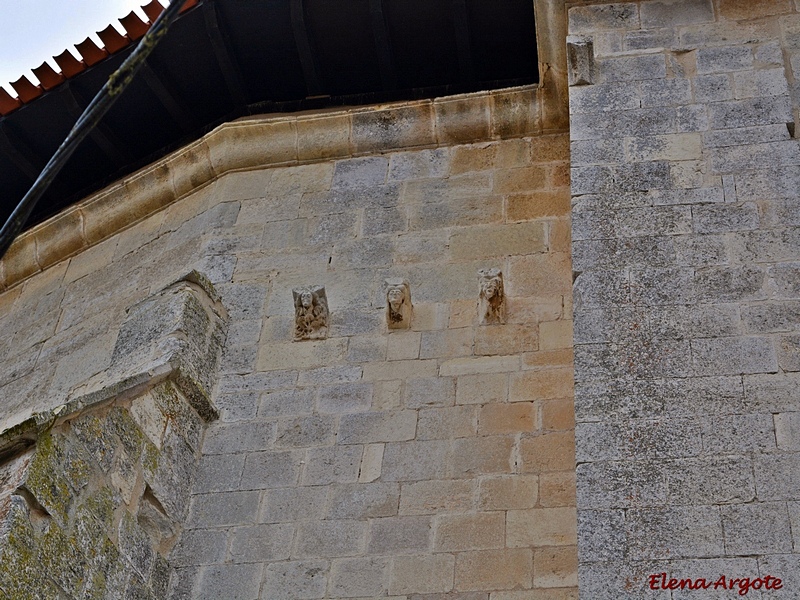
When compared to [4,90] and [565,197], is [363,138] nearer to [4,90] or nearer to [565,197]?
[565,197]

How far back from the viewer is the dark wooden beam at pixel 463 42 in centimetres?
732

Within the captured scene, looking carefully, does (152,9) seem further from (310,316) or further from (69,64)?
(310,316)

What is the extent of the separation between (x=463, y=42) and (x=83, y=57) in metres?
2.06

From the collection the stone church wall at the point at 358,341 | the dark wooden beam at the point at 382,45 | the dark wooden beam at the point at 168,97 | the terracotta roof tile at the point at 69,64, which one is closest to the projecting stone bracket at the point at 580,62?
the stone church wall at the point at 358,341

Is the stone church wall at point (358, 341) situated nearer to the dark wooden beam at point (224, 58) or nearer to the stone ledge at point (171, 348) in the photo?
the stone ledge at point (171, 348)

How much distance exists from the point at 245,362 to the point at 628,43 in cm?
223

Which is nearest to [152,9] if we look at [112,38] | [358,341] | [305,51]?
[112,38]

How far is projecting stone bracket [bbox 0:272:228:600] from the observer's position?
4809 millimetres

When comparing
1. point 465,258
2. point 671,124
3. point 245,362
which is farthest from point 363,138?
point 671,124

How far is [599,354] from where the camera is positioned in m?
4.59
